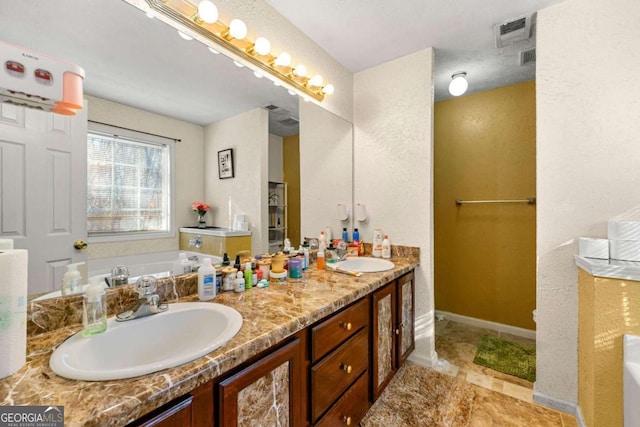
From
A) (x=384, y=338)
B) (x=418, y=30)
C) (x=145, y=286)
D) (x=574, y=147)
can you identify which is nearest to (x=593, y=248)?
(x=574, y=147)

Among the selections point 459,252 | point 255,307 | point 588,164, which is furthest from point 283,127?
point 459,252

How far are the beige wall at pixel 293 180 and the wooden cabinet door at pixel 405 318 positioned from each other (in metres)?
0.77

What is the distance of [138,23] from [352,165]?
165 centimetres

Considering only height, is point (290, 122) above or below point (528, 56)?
below

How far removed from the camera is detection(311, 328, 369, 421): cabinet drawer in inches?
40.8

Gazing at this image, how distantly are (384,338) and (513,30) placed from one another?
215cm

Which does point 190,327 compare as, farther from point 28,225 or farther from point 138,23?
point 138,23

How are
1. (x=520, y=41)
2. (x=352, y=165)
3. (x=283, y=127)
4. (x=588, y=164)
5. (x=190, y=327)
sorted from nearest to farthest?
(x=190, y=327), (x=588, y=164), (x=283, y=127), (x=520, y=41), (x=352, y=165)

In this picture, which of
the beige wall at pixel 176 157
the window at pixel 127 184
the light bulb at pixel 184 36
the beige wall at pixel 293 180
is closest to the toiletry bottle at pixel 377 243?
the beige wall at pixel 293 180

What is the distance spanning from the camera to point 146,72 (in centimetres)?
110

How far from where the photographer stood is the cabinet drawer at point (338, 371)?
1.04 meters

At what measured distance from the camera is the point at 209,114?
130 cm

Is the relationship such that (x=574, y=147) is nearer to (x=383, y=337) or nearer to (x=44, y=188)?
(x=383, y=337)

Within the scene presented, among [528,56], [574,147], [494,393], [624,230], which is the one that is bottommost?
[494,393]
